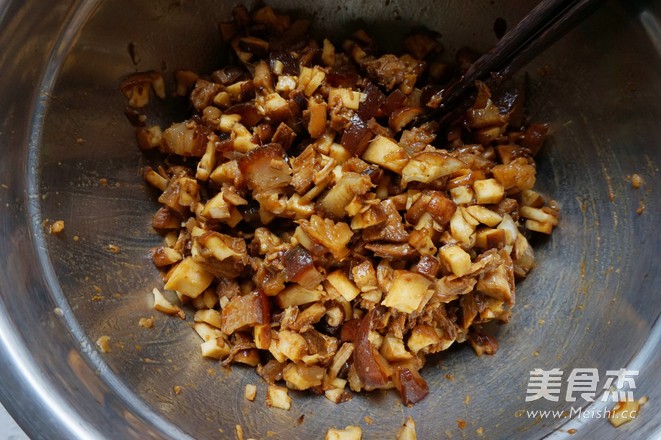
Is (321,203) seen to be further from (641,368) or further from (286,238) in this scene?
(641,368)

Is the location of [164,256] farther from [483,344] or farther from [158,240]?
[483,344]

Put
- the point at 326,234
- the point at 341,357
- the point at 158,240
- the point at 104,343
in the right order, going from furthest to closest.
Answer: the point at 158,240 < the point at 341,357 < the point at 326,234 < the point at 104,343

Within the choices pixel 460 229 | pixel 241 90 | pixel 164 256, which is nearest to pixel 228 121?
pixel 241 90

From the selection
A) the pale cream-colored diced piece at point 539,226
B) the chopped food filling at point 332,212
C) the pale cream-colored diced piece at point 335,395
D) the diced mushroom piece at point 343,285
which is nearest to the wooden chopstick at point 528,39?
the chopped food filling at point 332,212

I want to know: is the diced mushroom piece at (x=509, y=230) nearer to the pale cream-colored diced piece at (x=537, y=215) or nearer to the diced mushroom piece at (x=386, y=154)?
the pale cream-colored diced piece at (x=537, y=215)

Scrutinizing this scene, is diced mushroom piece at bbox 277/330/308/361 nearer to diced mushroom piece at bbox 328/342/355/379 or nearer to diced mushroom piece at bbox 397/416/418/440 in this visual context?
diced mushroom piece at bbox 328/342/355/379
